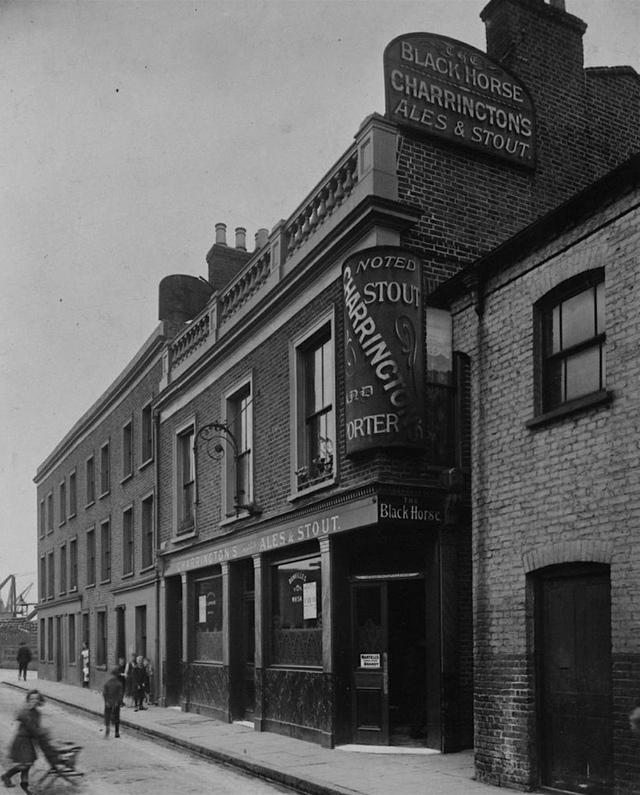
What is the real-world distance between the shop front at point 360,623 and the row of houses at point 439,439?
0.13ft

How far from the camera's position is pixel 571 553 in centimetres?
983

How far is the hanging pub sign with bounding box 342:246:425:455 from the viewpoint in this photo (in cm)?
1307

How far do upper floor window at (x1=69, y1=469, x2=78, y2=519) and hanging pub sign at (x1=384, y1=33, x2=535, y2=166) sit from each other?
85.6 feet

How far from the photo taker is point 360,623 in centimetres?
1452

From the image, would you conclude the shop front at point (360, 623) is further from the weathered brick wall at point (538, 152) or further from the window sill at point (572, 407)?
the weathered brick wall at point (538, 152)

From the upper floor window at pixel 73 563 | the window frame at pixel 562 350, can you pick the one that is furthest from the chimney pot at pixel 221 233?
the window frame at pixel 562 350

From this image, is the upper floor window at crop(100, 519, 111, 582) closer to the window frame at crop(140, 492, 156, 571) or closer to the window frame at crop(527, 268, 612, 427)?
the window frame at crop(140, 492, 156, 571)

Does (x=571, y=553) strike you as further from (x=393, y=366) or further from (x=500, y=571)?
(x=393, y=366)

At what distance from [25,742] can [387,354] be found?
6.71m

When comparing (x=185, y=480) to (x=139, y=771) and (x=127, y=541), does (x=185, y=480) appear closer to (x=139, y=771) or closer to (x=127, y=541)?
(x=127, y=541)

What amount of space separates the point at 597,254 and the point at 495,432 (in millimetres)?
2551

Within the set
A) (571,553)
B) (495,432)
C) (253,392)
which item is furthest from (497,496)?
(253,392)

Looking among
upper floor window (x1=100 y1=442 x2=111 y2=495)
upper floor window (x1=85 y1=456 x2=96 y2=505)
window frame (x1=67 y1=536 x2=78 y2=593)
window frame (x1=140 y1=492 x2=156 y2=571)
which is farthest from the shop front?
window frame (x1=67 y1=536 x2=78 y2=593)

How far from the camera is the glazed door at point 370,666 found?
45.6 feet
